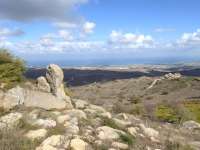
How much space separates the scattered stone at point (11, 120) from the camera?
13.7 metres

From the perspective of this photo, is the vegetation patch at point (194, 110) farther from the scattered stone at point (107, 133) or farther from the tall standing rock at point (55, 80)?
the scattered stone at point (107, 133)

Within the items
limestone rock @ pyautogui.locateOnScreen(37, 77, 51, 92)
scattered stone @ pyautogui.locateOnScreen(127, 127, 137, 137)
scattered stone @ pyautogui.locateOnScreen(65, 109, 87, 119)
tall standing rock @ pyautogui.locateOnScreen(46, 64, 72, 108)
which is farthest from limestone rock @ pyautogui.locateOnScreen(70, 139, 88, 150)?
limestone rock @ pyautogui.locateOnScreen(37, 77, 51, 92)

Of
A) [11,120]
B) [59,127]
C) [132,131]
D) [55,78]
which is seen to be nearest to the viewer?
[59,127]

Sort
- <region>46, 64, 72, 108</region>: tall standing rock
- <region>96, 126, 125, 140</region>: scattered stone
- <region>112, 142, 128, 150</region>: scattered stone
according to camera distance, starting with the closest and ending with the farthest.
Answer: <region>112, 142, 128, 150</region>: scattered stone
<region>96, 126, 125, 140</region>: scattered stone
<region>46, 64, 72, 108</region>: tall standing rock

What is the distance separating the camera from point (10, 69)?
62.4ft

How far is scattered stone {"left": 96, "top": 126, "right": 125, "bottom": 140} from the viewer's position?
557 inches

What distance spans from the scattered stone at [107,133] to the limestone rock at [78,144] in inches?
45.7

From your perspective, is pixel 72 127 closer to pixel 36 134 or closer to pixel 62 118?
pixel 62 118

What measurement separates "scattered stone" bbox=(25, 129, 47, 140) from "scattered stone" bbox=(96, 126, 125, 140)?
1.94m

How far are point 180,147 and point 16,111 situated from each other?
632cm

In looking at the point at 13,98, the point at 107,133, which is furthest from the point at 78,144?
the point at 13,98

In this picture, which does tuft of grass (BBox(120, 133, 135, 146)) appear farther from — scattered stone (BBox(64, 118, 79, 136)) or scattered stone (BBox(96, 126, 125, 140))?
scattered stone (BBox(64, 118, 79, 136))

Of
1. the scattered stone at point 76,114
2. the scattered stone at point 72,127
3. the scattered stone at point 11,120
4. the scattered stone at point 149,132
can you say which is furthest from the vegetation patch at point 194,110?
the scattered stone at point 11,120

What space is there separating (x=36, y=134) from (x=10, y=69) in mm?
6453
